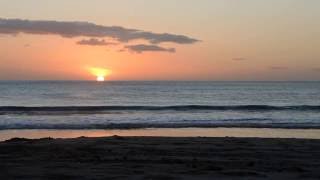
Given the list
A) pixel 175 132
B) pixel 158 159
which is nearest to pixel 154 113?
pixel 175 132

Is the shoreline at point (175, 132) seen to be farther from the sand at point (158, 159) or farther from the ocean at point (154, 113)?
the sand at point (158, 159)

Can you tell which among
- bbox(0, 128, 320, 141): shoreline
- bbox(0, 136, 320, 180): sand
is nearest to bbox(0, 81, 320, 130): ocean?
bbox(0, 128, 320, 141): shoreline

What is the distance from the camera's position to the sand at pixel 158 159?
8.78m

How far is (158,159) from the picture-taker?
10664 mm

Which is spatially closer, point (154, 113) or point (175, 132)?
point (175, 132)

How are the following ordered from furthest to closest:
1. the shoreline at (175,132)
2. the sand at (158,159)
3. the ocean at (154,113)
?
the ocean at (154,113)
the shoreline at (175,132)
the sand at (158,159)

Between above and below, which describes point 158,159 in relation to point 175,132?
above

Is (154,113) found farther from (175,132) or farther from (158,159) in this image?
(158,159)

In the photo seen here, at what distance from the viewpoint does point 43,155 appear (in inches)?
442

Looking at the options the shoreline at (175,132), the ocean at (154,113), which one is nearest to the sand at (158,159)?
the shoreline at (175,132)

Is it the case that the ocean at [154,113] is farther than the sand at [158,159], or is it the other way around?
the ocean at [154,113]

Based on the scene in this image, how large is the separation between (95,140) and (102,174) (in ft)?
20.3

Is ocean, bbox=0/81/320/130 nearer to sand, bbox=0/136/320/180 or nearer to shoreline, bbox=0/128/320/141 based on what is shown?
shoreline, bbox=0/128/320/141

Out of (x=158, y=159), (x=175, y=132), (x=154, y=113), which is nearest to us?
(x=158, y=159)
